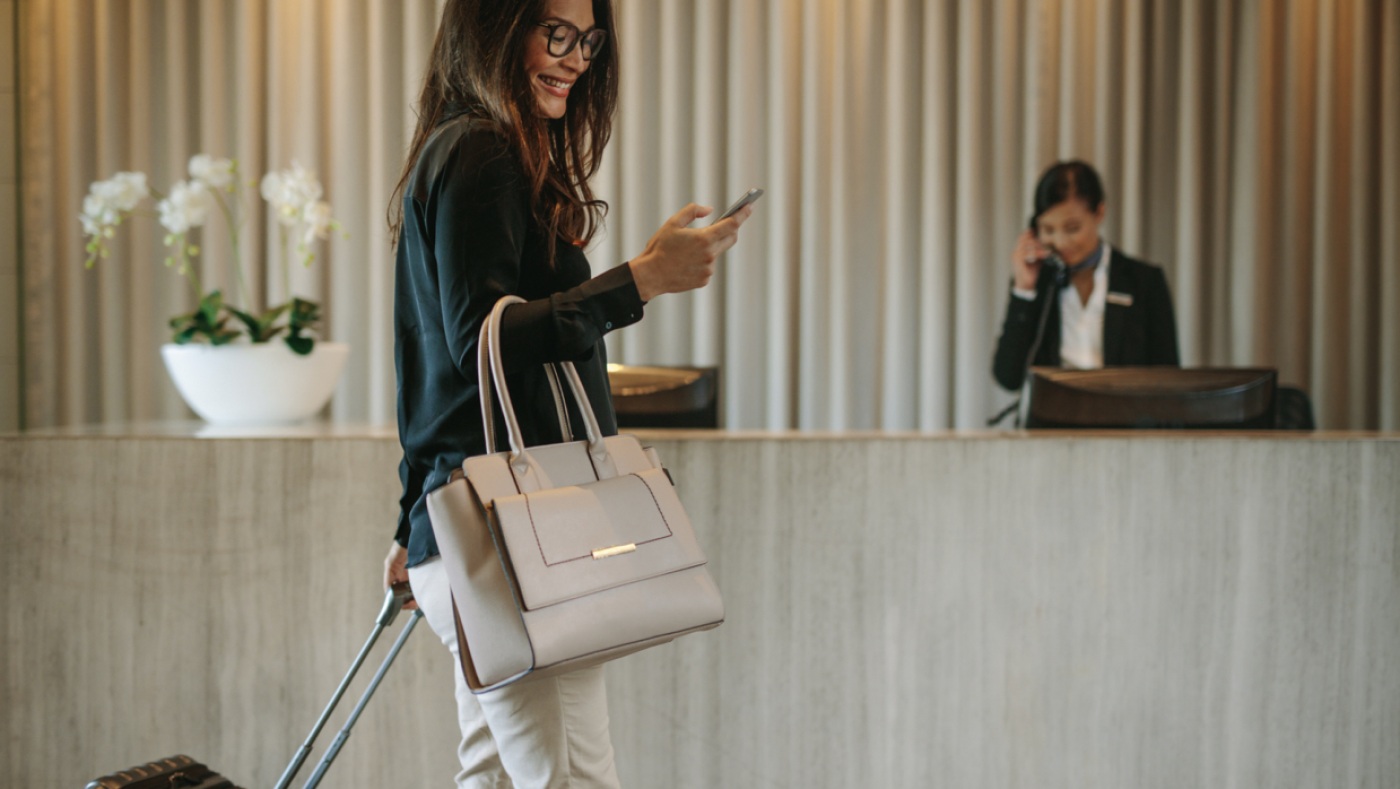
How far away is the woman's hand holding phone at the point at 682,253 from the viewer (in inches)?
39.2

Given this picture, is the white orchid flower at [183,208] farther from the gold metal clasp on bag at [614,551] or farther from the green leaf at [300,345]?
the gold metal clasp on bag at [614,551]

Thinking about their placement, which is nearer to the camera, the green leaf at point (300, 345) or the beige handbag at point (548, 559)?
the beige handbag at point (548, 559)

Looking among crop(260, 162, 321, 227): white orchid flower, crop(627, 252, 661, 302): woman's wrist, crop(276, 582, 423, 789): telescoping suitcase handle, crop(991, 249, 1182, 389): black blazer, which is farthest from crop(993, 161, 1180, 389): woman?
crop(627, 252, 661, 302): woman's wrist

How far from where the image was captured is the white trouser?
1.00 meters

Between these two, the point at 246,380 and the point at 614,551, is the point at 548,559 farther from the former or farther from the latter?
the point at 246,380

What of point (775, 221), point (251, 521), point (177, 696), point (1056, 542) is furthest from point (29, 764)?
point (775, 221)

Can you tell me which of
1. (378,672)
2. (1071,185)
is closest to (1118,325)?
(1071,185)

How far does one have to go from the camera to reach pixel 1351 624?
1709 mm

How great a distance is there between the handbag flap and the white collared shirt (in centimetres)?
281

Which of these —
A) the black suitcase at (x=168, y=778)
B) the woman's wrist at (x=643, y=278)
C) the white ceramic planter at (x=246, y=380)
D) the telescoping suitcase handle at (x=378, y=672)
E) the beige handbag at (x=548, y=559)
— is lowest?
the black suitcase at (x=168, y=778)

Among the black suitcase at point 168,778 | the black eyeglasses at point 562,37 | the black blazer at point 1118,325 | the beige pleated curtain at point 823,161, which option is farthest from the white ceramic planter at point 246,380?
the black blazer at point 1118,325

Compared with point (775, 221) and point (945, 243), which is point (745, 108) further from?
point (945, 243)

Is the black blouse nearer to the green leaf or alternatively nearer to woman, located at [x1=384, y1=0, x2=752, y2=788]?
woman, located at [x1=384, y1=0, x2=752, y2=788]

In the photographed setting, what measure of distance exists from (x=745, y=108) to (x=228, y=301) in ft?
6.12
